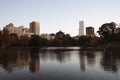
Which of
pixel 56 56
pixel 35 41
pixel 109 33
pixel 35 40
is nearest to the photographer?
pixel 56 56

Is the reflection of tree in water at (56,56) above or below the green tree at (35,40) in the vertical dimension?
below

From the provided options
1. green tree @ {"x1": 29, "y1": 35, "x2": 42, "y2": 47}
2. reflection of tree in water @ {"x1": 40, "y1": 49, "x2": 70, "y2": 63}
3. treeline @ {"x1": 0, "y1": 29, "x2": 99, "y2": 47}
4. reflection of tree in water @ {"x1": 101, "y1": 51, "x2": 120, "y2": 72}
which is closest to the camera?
reflection of tree in water @ {"x1": 101, "y1": 51, "x2": 120, "y2": 72}

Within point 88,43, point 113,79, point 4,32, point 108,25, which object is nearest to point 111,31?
point 108,25

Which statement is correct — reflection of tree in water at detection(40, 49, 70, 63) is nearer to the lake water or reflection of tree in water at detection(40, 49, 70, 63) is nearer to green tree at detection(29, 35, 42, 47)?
the lake water

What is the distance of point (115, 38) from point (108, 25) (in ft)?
45.2

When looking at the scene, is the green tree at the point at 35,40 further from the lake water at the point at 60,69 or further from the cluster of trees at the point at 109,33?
the lake water at the point at 60,69

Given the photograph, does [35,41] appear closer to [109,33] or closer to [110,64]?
[109,33]

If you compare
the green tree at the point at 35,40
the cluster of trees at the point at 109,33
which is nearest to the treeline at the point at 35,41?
the green tree at the point at 35,40

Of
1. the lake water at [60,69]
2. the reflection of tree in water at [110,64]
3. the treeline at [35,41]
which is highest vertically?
the treeline at [35,41]

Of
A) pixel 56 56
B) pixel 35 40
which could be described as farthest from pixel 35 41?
pixel 56 56

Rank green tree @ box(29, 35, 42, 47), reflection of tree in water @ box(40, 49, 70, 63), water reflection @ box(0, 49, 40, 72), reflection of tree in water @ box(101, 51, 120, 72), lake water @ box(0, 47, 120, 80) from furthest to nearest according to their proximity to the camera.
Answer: green tree @ box(29, 35, 42, 47)
reflection of tree in water @ box(40, 49, 70, 63)
water reflection @ box(0, 49, 40, 72)
reflection of tree in water @ box(101, 51, 120, 72)
lake water @ box(0, 47, 120, 80)

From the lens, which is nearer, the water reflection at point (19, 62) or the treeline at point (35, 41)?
the water reflection at point (19, 62)

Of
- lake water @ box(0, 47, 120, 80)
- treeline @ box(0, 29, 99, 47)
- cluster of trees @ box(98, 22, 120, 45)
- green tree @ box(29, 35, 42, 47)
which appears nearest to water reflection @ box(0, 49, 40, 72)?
lake water @ box(0, 47, 120, 80)

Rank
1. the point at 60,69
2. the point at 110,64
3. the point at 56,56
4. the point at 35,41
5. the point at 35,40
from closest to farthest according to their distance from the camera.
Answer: the point at 60,69, the point at 110,64, the point at 56,56, the point at 35,40, the point at 35,41
